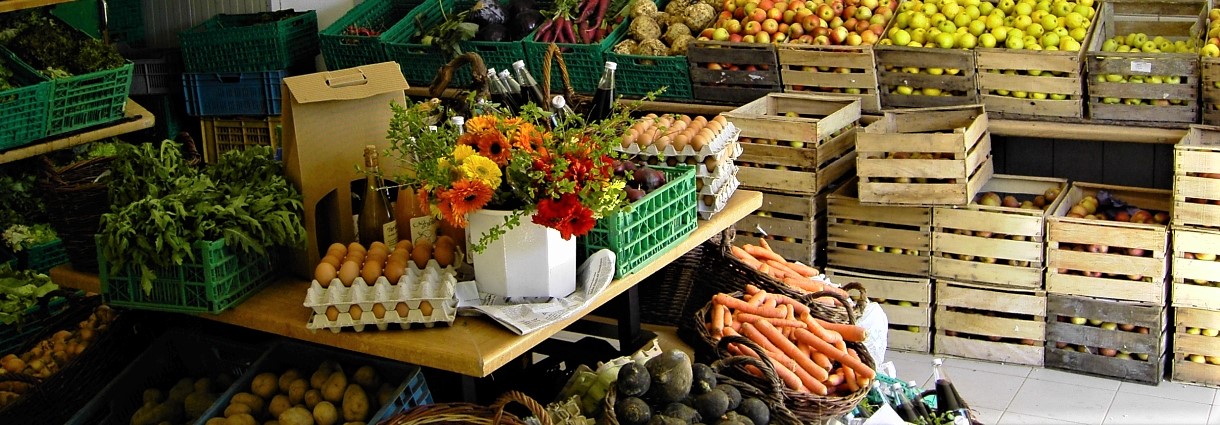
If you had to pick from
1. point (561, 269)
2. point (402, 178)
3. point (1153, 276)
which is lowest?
point (1153, 276)

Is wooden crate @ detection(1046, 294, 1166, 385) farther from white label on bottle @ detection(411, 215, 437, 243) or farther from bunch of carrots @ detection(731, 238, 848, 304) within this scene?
white label on bottle @ detection(411, 215, 437, 243)

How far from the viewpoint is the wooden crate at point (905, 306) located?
473 centimetres

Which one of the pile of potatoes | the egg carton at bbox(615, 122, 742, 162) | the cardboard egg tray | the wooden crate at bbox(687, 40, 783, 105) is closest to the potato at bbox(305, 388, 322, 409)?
the pile of potatoes

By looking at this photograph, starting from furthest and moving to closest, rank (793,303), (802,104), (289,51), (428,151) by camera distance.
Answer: (289,51) < (802,104) < (793,303) < (428,151)

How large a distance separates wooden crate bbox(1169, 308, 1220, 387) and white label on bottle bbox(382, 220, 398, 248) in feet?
10.2

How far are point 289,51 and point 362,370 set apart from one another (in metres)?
3.95

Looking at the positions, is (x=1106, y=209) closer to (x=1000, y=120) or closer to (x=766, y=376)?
(x=1000, y=120)

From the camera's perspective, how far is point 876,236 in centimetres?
476

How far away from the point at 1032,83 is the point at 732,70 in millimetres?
1285

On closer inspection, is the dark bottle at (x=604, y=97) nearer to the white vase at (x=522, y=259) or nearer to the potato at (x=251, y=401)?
the white vase at (x=522, y=259)

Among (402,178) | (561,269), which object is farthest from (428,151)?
(561,269)

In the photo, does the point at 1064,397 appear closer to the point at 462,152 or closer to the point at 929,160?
the point at 929,160

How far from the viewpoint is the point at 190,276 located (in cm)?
250

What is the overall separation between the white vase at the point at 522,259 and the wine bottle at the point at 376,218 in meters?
0.38
